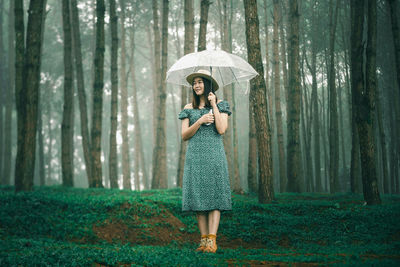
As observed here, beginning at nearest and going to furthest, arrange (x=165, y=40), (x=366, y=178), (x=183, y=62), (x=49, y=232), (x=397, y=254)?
1. (x=397, y=254)
2. (x=183, y=62)
3. (x=49, y=232)
4. (x=366, y=178)
5. (x=165, y=40)

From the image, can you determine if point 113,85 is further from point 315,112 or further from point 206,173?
point 206,173

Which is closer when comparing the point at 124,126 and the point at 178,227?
the point at 178,227

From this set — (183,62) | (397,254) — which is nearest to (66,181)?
(183,62)

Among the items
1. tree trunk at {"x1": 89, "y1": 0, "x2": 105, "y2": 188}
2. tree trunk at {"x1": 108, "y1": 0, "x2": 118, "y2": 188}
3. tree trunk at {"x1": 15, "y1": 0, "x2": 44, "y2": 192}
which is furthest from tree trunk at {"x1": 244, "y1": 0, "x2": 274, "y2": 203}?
tree trunk at {"x1": 108, "y1": 0, "x2": 118, "y2": 188}

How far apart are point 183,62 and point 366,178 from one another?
5712 millimetres

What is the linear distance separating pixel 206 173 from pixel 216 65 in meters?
1.55

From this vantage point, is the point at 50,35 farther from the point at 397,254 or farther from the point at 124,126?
the point at 397,254

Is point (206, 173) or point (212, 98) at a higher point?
point (212, 98)

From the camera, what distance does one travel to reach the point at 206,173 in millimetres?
5277

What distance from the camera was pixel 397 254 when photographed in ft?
16.0

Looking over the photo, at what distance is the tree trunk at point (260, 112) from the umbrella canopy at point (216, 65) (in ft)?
10.2

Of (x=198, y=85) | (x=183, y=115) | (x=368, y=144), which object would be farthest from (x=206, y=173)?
(x=368, y=144)

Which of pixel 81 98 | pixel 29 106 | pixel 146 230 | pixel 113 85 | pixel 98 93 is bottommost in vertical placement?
pixel 146 230

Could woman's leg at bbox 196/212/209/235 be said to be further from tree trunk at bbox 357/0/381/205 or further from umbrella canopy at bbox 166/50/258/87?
tree trunk at bbox 357/0/381/205
